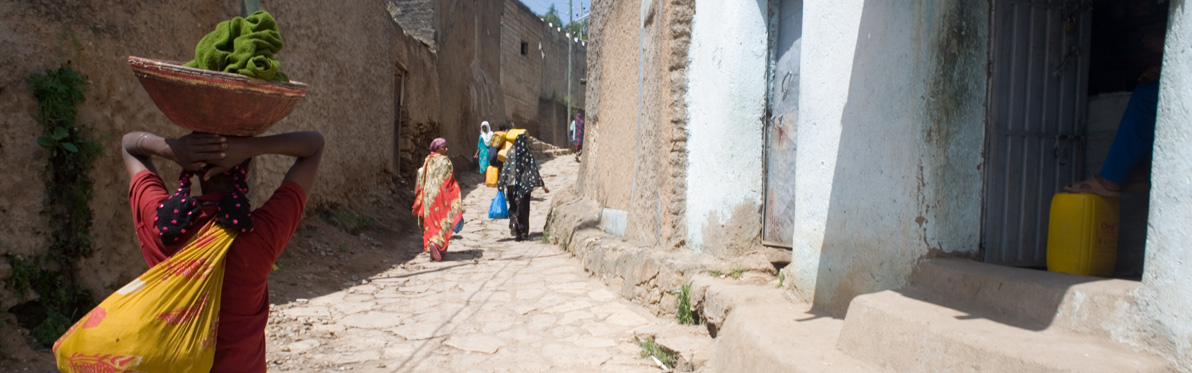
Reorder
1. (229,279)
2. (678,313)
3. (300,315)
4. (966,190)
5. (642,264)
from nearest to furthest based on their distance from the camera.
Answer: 1. (229,279)
2. (966,190)
3. (678,313)
4. (300,315)
5. (642,264)

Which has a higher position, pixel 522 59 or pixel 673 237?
pixel 522 59

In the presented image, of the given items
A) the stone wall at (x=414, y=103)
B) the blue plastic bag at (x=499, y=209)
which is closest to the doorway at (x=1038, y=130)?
the blue plastic bag at (x=499, y=209)

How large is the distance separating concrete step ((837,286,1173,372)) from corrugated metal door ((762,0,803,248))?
1815mm

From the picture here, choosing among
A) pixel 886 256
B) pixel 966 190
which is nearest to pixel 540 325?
pixel 886 256

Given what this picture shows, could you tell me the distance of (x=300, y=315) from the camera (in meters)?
4.93

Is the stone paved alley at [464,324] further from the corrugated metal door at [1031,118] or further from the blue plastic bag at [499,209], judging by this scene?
the blue plastic bag at [499,209]

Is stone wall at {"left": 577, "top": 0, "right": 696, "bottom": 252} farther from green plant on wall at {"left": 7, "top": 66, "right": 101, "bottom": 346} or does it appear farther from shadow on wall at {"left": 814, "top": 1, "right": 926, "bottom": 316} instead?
green plant on wall at {"left": 7, "top": 66, "right": 101, "bottom": 346}

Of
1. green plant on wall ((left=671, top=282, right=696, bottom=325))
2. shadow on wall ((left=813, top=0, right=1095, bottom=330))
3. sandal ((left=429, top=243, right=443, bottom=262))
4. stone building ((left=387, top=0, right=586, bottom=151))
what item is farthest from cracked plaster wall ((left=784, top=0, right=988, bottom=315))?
stone building ((left=387, top=0, right=586, bottom=151))

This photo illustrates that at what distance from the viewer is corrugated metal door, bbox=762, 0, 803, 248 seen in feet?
15.5

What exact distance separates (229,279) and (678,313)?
10.2 ft

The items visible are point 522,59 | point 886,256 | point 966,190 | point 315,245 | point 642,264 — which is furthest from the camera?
point 522,59

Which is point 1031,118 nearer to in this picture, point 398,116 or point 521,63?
point 398,116

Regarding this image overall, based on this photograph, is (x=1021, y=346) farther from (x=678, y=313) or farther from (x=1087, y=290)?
(x=678, y=313)

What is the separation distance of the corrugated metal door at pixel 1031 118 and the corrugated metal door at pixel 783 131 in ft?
5.43
